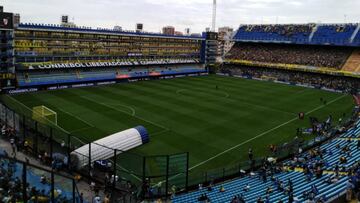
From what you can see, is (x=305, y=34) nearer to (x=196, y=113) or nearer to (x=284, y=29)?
(x=284, y=29)

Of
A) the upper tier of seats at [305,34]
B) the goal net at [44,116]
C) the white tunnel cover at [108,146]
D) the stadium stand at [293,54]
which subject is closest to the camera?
the white tunnel cover at [108,146]

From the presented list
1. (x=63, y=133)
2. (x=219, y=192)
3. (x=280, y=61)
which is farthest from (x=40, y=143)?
(x=280, y=61)

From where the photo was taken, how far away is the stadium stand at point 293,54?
250 feet

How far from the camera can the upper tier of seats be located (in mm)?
77000

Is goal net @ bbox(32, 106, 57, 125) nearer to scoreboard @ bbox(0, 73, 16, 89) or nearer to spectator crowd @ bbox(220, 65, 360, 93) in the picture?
scoreboard @ bbox(0, 73, 16, 89)

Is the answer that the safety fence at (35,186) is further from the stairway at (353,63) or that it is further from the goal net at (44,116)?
the stairway at (353,63)

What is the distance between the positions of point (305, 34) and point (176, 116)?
59.0m

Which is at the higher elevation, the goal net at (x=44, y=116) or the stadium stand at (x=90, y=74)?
the stadium stand at (x=90, y=74)

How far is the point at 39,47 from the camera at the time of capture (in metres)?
57.2

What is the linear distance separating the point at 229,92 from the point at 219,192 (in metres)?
37.7

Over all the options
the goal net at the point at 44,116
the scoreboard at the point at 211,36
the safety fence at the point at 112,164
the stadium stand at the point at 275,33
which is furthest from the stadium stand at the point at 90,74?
the safety fence at the point at 112,164

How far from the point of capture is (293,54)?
275 feet

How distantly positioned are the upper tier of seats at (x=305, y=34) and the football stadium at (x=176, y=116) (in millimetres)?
387

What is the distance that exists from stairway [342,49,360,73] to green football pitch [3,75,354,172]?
1355 cm
